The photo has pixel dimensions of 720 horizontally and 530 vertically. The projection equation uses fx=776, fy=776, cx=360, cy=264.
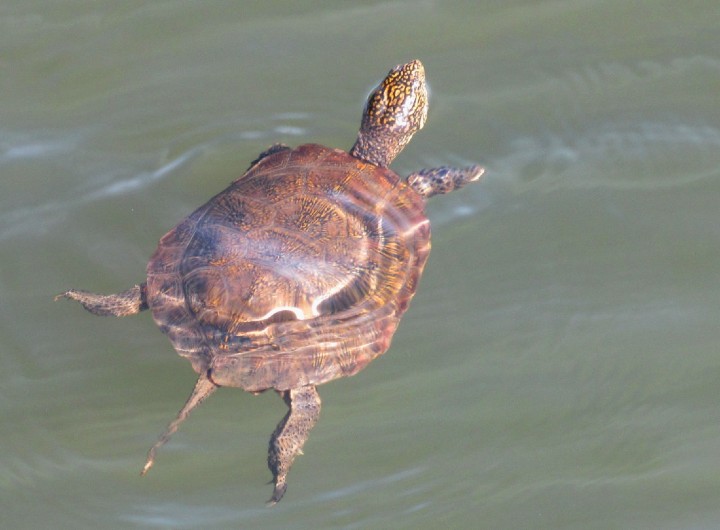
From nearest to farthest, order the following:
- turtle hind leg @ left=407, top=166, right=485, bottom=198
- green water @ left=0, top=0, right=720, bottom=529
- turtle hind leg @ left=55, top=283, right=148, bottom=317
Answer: green water @ left=0, top=0, right=720, bottom=529
turtle hind leg @ left=55, top=283, right=148, bottom=317
turtle hind leg @ left=407, top=166, right=485, bottom=198

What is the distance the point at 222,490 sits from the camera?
11.2 feet

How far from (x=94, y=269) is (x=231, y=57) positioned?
1576mm

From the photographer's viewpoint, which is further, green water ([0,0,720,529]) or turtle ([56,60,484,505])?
green water ([0,0,720,529])

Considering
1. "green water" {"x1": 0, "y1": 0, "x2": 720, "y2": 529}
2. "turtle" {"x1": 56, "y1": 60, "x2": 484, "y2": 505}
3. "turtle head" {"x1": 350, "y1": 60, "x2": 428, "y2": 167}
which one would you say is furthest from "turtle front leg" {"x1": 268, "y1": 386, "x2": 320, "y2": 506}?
"turtle head" {"x1": 350, "y1": 60, "x2": 428, "y2": 167}

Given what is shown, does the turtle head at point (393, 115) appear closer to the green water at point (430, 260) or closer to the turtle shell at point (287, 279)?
the green water at point (430, 260)

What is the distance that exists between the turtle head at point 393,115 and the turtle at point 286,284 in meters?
0.45

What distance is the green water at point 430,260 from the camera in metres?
3.42

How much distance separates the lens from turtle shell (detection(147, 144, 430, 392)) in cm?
317

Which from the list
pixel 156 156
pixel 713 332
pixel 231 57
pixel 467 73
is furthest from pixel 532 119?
pixel 156 156

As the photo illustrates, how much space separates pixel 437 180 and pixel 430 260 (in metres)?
0.42

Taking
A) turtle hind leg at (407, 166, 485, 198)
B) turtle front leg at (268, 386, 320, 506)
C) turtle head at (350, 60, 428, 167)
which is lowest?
turtle front leg at (268, 386, 320, 506)

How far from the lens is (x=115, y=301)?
11.7 feet

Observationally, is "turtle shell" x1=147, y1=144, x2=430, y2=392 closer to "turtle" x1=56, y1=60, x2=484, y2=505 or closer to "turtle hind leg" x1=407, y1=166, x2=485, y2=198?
"turtle" x1=56, y1=60, x2=484, y2=505

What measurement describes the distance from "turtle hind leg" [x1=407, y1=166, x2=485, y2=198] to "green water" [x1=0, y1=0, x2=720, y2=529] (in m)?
0.12
